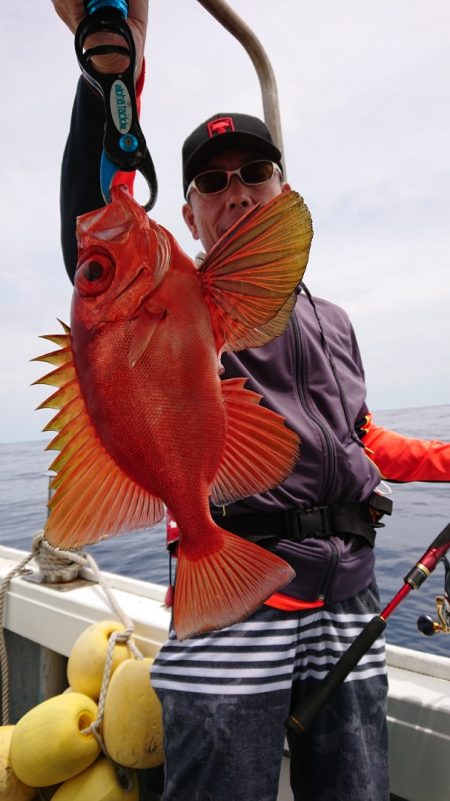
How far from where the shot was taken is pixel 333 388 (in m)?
1.74

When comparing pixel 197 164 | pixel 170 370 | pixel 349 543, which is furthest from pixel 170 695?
pixel 197 164

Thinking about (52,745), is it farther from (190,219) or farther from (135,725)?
(190,219)

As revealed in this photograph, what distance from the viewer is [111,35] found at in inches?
35.3

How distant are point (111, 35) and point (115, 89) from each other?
0.34 feet

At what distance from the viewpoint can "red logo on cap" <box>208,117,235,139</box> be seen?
1.71 meters

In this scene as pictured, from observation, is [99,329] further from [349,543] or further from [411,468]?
[411,468]

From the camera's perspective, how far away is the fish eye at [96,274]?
0.80 m

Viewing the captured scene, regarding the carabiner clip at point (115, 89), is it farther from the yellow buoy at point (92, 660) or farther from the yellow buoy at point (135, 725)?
the yellow buoy at point (92, 660)

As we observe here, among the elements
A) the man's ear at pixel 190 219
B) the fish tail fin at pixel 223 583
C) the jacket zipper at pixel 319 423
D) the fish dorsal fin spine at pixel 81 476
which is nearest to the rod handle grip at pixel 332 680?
the jacket zipper at pixel 319 423

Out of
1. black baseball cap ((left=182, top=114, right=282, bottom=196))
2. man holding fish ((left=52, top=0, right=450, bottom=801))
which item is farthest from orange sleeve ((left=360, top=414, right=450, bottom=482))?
black baseball cap ((left=182, top=114, right=282, bottom=196))

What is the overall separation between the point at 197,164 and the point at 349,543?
1.37 metres

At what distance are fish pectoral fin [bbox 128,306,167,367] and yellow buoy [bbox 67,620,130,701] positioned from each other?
76.1 inches

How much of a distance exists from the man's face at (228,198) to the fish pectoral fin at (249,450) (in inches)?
39.9

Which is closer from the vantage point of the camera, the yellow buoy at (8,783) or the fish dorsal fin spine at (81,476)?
the fish dorsal fin spine at (81,476)
